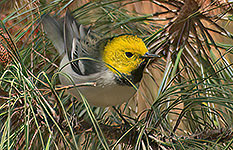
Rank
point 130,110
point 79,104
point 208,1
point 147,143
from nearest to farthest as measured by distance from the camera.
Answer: point 147,143, point 208,1, point 79,104, point 130,110

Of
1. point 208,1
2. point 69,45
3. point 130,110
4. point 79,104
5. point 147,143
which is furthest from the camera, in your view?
point 130,110

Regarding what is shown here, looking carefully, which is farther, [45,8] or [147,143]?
[45,8]

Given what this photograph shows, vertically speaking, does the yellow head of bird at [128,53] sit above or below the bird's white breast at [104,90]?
above

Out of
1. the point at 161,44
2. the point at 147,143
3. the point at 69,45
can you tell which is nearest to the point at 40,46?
the point at 69,45

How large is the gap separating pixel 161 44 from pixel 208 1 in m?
0.14

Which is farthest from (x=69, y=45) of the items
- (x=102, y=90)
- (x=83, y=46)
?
(x=102, y=90)

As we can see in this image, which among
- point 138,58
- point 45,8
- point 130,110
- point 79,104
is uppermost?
point 45,8

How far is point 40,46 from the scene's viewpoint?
0.79 metres

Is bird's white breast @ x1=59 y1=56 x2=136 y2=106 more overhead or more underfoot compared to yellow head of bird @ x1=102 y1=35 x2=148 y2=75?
more underfoot

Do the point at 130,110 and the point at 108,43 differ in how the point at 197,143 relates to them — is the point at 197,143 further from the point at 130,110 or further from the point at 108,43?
the point at 130,110

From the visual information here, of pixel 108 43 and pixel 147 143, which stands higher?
pixel 108 43

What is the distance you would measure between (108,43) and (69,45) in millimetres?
112

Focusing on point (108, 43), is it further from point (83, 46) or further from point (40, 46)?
point (40, 46)

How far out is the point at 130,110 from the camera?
0.99 meters
